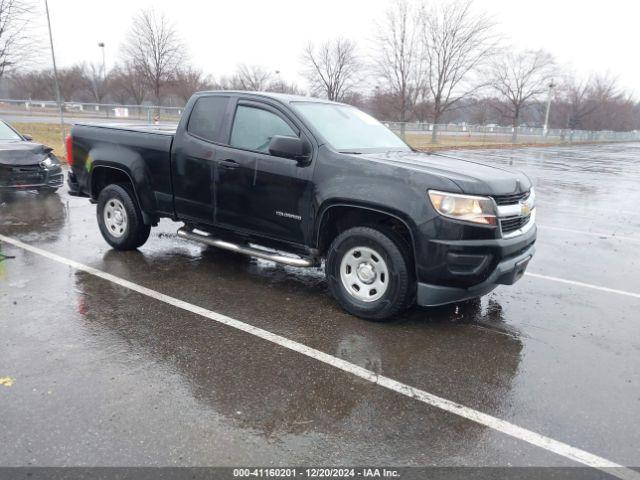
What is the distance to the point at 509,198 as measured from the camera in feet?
14.2

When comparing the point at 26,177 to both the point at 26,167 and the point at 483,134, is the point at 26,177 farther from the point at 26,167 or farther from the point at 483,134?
the point at 483,134

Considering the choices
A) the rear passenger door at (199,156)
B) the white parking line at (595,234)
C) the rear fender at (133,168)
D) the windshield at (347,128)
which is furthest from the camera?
the white parking line at (595,234)

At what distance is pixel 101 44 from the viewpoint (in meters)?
47.7

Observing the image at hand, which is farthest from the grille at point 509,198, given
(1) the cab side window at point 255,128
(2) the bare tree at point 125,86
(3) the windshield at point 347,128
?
(2) the bare tree at point 125,86

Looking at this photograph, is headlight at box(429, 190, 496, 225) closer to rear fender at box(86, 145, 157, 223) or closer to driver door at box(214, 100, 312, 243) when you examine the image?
driver door at box(214, 100, 312, 243)

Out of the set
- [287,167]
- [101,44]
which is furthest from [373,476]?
[101,44]

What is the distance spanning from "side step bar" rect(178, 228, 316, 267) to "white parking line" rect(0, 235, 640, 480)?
0.76 metres

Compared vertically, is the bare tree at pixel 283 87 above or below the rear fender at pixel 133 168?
above

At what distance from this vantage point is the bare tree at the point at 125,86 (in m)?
40.0

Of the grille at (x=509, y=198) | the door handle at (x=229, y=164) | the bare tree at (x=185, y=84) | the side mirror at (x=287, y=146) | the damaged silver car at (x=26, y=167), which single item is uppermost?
the bare tree at (x=185, y=84)

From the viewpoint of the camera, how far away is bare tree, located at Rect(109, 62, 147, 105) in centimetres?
3997

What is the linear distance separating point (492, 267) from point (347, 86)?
3603 centimetres

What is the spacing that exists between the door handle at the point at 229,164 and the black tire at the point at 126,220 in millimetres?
1534

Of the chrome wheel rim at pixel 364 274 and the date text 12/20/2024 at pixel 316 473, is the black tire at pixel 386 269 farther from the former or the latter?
the date text 12/20/2024 at pixel 316 473
